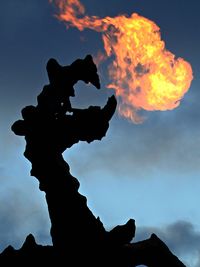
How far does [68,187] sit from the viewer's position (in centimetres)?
797

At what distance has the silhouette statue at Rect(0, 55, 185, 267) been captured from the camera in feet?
24.1

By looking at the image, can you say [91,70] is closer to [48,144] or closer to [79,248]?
[48,144]

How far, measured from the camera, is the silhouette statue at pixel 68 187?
7.33 meters

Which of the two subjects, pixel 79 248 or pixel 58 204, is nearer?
pixel 79 248

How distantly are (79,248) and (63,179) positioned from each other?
144 cm

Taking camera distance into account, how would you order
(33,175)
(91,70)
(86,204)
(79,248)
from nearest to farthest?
(79,248)
(86,204)
(33,175)
(91,70)

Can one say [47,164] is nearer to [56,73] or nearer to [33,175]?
[33,175]

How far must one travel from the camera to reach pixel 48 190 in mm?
8094

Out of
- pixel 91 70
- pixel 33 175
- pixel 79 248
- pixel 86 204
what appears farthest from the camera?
pixel 91 70

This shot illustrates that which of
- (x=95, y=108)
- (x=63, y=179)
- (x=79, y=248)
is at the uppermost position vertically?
(x=95, y=108)

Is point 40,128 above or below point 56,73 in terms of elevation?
below

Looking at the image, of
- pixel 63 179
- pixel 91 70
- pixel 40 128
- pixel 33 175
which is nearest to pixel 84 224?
pixel 63 179

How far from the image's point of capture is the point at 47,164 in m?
8.32

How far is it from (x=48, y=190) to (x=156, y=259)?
249cm
